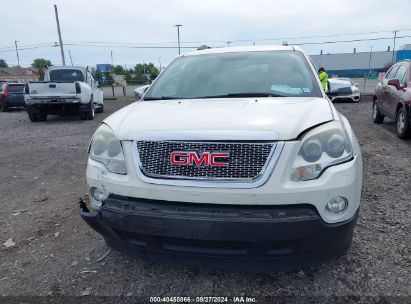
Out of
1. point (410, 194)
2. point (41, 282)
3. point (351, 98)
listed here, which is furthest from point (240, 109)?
point (351, 98)

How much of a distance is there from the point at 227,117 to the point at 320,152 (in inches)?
24.9

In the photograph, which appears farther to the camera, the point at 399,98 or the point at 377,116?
the point at 377,116

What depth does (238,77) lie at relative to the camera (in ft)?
11.6

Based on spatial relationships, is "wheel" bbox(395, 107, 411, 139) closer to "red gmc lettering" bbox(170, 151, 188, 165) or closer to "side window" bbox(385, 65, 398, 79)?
"side window" bbox(385, 65, 398, 79)

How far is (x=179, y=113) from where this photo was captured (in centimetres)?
265

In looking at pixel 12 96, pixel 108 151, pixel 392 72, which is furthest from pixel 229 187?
pixel 12 96

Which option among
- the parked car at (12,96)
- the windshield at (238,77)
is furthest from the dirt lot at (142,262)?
the parked car at (12,96)

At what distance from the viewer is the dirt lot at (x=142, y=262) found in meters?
2.61

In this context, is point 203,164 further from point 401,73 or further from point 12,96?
point 12,96

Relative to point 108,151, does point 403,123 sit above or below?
below

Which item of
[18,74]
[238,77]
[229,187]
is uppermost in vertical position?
[238,77]

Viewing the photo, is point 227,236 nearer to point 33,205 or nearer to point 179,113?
point 179,113

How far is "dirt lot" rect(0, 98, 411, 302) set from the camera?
103 inches

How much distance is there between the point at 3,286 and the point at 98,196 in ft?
A: 3.43
